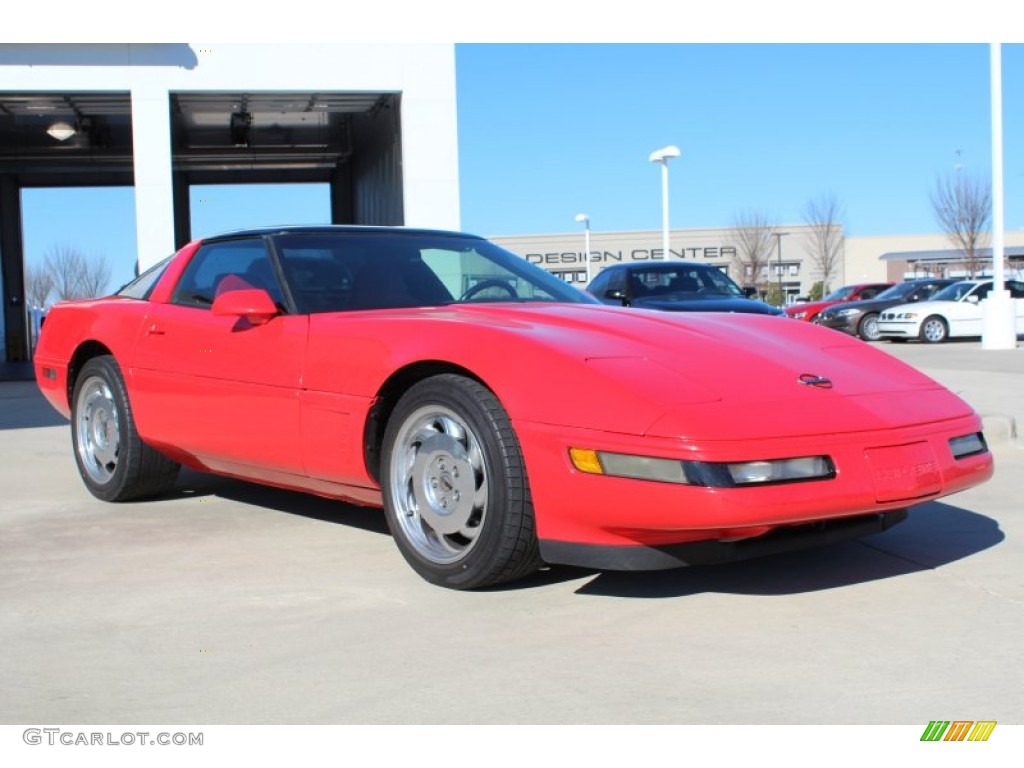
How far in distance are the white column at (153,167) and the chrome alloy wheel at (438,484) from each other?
32.4 feet

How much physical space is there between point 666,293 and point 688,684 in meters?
9.48

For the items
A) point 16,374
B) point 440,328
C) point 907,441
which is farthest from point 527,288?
point 16,374

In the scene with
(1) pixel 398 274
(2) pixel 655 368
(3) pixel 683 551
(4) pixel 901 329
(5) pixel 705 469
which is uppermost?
(1) pixel 398 274

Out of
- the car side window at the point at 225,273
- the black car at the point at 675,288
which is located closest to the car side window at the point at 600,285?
the black car at the point at 675,288

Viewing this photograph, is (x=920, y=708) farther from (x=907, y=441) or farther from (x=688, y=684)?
(x=907, y=441)

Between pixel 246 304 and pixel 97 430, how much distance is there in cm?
167

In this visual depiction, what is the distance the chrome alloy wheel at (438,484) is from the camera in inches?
143

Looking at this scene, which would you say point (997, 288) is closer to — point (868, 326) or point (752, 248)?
point (868, 326)

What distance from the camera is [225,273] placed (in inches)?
195

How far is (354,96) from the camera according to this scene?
14.2 m

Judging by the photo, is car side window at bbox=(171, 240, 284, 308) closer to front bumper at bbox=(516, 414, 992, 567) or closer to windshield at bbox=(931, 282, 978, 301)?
front bumper at bbox=(516, 414, 992, 567)

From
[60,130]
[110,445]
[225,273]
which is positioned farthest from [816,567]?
[60,130]

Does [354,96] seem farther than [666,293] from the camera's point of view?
Yes

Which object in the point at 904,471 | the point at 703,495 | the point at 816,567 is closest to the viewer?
the point at 703,495
